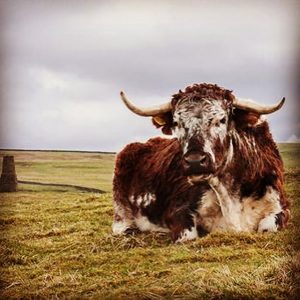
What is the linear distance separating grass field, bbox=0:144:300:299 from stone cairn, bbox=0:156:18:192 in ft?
0.13

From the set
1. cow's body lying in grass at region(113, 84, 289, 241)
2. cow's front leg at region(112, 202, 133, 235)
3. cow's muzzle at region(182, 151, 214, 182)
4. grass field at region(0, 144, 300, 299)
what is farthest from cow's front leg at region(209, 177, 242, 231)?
cow's front leg at region(112, 202, 133, 235)

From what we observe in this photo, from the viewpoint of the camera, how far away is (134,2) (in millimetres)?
4961

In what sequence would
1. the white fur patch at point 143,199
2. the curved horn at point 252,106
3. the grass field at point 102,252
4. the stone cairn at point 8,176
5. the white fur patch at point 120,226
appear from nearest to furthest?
the grass field at point 102,252
the curved horn at point 252,106
the stone cairn at point 8,176
the white fur patch at point 120,226
the white fur patch at point 143,199

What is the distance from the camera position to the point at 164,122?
4906 millimetres

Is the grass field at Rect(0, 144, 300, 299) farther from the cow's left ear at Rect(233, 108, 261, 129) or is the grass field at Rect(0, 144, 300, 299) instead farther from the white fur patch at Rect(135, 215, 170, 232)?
the cow's left ear at Rect(233, 108, 261, 129)

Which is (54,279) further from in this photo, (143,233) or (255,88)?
(255,88)

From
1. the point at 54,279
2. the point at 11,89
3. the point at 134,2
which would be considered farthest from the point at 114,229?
the point at 134,2

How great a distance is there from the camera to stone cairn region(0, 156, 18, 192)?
493cm

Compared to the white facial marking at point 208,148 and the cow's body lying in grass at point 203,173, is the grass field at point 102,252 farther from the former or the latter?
the white facial marking at point 208,148

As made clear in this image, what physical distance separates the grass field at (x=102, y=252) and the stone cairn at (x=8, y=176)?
1.6 inches

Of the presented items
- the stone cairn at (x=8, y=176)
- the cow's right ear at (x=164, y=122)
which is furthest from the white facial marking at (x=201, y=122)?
the stone cairn at (x=8, y=176)

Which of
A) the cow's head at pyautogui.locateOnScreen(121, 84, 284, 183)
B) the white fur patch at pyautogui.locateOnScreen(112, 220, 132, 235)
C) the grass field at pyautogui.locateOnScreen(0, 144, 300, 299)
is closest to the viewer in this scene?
the grass field at pyautogui.locateOnScreen(0, 144, 300, 299)

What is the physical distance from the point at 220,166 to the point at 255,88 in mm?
559

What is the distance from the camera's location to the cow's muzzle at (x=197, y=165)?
4527 millimetres
